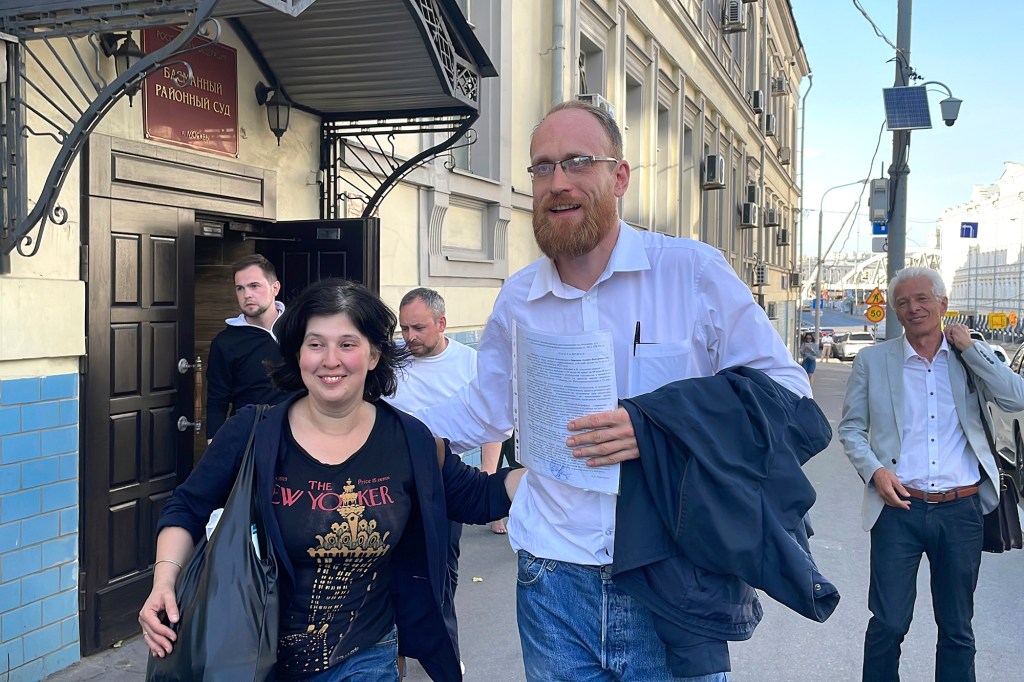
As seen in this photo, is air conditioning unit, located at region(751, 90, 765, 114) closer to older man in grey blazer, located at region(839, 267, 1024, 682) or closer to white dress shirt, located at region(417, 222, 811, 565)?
older man in grey blazer, located at region(839, 267, 1024, 682)

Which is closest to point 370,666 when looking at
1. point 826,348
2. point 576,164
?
point 576,164

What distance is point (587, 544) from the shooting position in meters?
2.31

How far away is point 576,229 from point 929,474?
2.70 m

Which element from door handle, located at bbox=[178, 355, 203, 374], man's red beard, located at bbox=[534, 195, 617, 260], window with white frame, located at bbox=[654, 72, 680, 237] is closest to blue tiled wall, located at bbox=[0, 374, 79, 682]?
door handle, located at bbox=[178, 355, 203, 374]

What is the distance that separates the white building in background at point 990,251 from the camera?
66875mm

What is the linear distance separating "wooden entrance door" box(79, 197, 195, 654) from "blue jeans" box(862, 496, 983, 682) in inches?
159

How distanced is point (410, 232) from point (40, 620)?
480 centimetres

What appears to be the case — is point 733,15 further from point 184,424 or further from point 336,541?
point 336,541

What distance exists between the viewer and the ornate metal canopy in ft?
13.8

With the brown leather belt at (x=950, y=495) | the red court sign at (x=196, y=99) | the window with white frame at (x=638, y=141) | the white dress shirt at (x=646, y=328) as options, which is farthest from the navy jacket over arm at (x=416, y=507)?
the window with white frame at (x=638, y=141)

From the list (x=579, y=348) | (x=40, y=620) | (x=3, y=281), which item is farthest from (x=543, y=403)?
(x=40, y=620)

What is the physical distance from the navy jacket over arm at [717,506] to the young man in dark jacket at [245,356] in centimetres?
378

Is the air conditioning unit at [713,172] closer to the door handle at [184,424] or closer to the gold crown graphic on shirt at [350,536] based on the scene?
the door handle at [184,424]

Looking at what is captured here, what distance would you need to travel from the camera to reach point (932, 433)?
4258 millimetres
